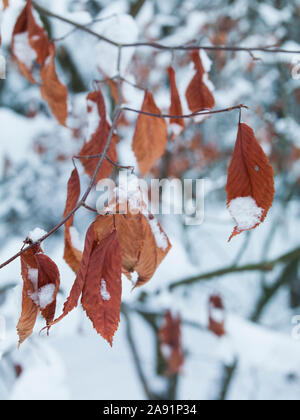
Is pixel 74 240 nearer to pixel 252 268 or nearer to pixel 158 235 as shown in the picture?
pixel 158 235

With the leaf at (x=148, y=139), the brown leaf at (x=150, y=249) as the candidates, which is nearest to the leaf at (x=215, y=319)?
the leaf at (x=148, y=139)

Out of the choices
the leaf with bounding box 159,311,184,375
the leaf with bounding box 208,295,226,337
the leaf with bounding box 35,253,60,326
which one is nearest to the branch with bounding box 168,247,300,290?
the leaf with bounding box 208,295,226,337

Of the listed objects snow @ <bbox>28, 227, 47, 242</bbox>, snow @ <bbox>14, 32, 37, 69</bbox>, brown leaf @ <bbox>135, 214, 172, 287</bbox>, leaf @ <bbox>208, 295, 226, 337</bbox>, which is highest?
snow @ <bbox>14, 32, 37, 69</bbox>

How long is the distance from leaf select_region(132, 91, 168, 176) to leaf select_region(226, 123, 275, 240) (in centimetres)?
23

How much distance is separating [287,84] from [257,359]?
160 centimetres

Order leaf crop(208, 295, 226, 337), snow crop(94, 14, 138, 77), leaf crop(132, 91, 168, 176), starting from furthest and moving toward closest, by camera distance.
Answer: leaf crop(208, 295, 226, 337)
snow crop(94, 14, 138, 77)
leaf crop(132, 91, 168, 176)

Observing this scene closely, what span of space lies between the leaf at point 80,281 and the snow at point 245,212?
0.47 ft

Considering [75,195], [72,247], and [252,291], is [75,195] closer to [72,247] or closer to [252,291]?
[72,247]

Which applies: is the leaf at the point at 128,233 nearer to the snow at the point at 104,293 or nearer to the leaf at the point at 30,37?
the snow at the point at 104,293

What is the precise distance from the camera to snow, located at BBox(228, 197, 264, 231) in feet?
1.13

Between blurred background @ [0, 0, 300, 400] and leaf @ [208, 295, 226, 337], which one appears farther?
leaf @ [208, 295, 226, 337]

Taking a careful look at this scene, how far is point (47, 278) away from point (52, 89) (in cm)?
37

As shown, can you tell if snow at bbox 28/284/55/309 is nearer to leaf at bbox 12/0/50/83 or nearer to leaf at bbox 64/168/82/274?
leaf at bbox 64/168/82/274

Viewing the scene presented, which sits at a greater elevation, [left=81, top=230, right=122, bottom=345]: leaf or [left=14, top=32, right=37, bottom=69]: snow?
[left=14, top=32, right=37, bottom=69]: snow
